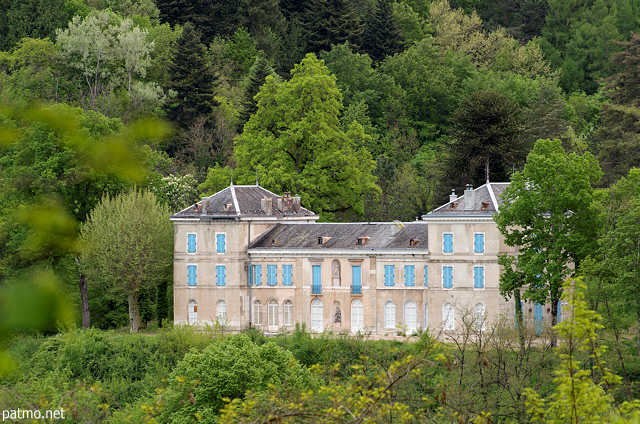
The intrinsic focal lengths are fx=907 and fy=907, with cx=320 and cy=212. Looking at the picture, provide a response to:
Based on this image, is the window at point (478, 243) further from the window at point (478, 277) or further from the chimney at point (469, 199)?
the chimney at point (469, 199)

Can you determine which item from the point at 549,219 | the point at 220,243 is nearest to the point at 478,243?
the point at 549,219

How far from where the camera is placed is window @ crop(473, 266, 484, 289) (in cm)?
4547

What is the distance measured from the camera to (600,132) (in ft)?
190

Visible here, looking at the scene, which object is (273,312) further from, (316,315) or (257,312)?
(316,315)

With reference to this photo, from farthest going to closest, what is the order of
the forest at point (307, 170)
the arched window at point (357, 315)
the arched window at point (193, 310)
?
the arched window at point (193, 310) → the arched window at point (357, 315) → the forest at point (307, 170)

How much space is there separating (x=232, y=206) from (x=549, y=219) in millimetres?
17569

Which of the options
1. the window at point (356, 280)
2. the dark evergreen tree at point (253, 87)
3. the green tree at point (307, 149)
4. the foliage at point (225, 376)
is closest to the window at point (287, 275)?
the window at point (356, 280)

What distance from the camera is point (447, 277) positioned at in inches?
1805

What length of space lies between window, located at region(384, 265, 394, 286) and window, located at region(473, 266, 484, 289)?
4356 mm

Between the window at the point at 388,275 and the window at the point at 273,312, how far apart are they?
641 cm

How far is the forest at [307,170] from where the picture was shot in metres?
9.81

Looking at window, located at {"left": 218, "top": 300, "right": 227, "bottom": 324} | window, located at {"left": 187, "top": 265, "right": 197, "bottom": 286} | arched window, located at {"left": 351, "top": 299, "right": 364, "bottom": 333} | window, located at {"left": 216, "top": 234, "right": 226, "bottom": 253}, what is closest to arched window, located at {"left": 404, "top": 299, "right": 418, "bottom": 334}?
arched window, located at {"left": 351, "top": 299, "right": 364, "bottom": 333}

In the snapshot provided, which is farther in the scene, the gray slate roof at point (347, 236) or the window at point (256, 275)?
the window at point (256, 275)

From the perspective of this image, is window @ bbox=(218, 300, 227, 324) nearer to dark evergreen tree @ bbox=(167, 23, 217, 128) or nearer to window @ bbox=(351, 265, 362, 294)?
window @ bbox=(351, 265, 362, 294)
